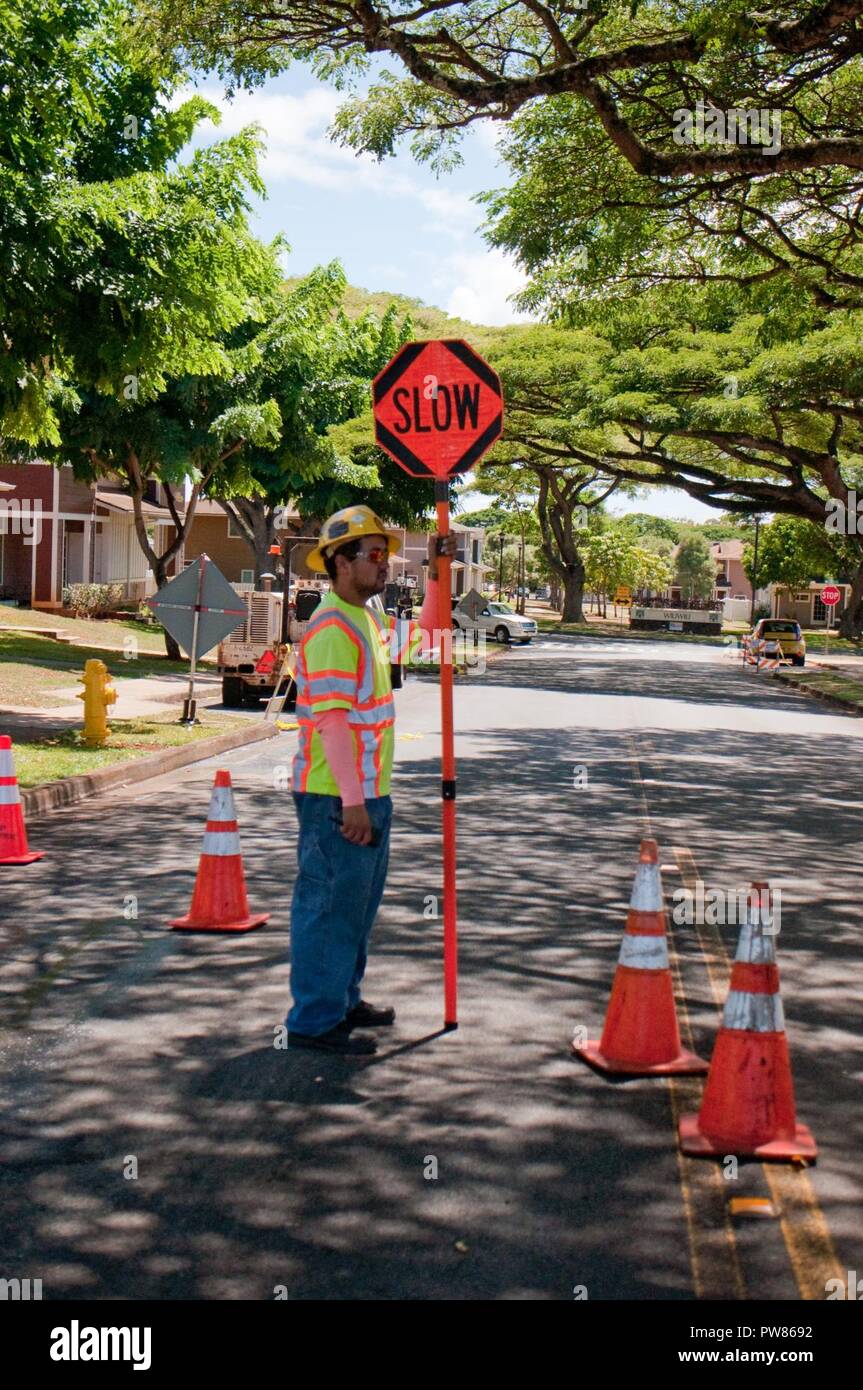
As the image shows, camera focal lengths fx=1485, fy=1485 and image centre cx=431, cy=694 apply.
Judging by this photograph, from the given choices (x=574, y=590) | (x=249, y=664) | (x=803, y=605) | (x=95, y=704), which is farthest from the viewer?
(x=803, y=605)

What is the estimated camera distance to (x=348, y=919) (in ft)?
18.7

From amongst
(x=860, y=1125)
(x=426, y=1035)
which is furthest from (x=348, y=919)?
(x=860, y=1125)

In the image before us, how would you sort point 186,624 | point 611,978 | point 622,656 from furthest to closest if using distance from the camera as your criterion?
1. point 622,656
2. point 186,624
3. point 611,978

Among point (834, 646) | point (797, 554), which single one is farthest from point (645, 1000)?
point (797, 554)

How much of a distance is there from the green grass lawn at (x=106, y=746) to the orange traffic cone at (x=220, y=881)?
5.05 meters

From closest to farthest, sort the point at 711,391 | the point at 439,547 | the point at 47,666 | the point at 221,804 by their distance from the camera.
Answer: the point at 439,547 < the point at 221,804 < the point at 47,666 < the point at 711,391

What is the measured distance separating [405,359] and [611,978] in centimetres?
299

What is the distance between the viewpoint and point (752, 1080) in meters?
4.84

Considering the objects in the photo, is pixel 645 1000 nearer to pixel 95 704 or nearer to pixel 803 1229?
pixel 803 1229

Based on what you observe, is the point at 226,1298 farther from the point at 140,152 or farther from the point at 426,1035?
the point at 140,152

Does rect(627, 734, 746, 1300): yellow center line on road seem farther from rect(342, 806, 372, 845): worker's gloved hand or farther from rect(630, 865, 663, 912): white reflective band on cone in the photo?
rect(342, 806, 372, 845): worker's gloved hand

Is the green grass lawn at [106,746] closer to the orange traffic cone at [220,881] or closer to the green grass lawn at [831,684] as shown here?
the orange traffic cone at [220,881]

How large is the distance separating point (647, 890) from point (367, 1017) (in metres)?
1.30

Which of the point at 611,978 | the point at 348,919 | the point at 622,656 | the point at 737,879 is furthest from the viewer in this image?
the point at 622,656
